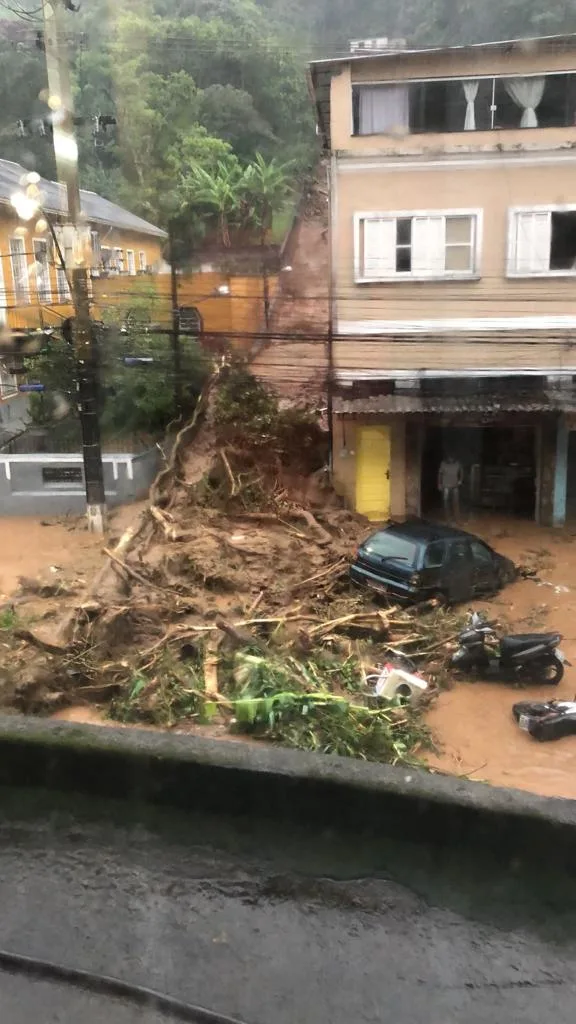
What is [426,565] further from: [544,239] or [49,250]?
[49,250]

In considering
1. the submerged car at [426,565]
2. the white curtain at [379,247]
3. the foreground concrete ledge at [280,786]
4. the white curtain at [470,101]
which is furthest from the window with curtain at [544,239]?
the foreground concrete ledge at [280,786]

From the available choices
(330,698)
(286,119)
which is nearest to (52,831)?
(330,698)

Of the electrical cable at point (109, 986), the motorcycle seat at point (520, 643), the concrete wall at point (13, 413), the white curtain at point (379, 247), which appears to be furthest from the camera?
the concrete wall at point (13, 413)

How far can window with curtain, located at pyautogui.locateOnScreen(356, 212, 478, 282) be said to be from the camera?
581cm

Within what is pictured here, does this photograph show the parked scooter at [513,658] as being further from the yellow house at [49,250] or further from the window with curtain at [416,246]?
the yellow house at [49,250]

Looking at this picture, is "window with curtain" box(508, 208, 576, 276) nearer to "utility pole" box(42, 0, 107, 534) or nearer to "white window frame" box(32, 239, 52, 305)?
"utility pole" box(42, 0, 107, 534)

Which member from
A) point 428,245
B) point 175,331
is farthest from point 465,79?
point 175,331

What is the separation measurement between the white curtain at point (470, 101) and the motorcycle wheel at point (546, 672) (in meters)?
3.63

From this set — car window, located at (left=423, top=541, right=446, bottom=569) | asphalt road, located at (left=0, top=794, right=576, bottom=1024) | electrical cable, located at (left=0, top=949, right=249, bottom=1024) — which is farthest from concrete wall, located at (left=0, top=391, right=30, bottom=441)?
electrical cable, located at (left=0, top=949, right=249, bottom=1024)

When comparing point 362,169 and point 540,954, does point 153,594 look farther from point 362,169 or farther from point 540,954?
point 540,954

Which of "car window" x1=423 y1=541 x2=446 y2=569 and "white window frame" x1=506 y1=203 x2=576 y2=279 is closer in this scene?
"car window" x1=423 y1=541 x2=446 y2=569

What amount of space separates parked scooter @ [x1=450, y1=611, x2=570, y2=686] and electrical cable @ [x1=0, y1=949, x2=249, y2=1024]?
3402mm

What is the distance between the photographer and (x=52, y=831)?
4.23 feet

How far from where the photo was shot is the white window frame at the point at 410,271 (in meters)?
5.79
